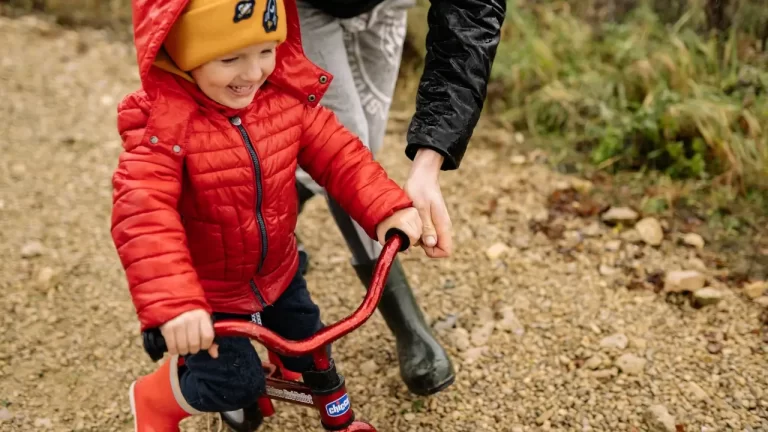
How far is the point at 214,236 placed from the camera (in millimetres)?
1767

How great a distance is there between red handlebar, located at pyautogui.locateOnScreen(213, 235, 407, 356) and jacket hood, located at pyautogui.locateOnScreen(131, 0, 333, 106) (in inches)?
17.0

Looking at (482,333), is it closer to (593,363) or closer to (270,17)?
(593,363)

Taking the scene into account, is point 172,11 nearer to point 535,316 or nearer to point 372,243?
point 372,243

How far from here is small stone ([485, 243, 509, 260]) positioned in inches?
125

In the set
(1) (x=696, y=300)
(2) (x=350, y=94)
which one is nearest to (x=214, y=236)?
(2) (x=350, y=94)

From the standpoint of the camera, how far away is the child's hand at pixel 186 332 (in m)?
1.48

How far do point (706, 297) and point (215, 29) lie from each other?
2069 millimetres

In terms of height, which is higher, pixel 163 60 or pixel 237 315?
pixel 163 60

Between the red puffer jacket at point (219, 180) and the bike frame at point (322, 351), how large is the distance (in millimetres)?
81

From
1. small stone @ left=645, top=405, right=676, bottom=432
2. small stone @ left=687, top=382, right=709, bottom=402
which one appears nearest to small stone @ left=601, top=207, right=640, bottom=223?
small stone @ left=687, top=382, right=709, bottom=402

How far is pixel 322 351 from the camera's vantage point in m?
1.72

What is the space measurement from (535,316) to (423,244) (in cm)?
116

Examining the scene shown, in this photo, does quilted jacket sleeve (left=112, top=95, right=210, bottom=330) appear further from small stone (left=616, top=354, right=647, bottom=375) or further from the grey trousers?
small stone (left=616, top=354, right=647, bottom=375)

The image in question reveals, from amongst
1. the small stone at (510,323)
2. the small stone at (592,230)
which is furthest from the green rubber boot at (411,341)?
the small stone at (592,230)
